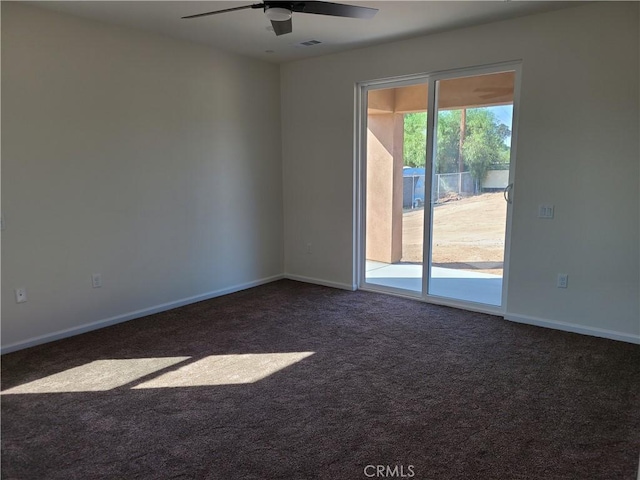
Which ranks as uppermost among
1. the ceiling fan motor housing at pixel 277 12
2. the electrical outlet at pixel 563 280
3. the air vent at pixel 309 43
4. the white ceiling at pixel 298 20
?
the air vent at pixel 309 43

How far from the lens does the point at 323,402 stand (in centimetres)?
271

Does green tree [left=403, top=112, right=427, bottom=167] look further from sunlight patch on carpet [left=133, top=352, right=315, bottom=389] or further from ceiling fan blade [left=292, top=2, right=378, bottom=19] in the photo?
sunlight patch on carpet [left=133, top=352, right=315, bottom=389]

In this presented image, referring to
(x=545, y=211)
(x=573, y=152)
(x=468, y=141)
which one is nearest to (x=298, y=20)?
(x=468, y=141)

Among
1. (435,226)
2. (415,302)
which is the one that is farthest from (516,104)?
(415,302)

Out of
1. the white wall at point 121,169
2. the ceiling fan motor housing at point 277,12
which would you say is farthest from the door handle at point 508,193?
the white wall at point 121,169

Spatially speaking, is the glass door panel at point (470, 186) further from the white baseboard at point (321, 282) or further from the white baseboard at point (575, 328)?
the white baseboard at point (321, 282)

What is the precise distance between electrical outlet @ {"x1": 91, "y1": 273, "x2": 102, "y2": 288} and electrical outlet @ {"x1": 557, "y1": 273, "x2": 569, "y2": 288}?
410cm

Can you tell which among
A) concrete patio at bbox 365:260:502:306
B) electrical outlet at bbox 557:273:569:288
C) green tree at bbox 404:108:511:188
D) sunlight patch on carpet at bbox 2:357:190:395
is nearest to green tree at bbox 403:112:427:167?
green tree at bbox 404:108:511:188

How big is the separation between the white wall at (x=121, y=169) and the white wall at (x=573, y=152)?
1.99 meters

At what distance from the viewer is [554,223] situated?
382cm

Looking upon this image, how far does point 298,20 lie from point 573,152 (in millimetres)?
2581

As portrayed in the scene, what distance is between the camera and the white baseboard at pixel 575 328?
141 inches

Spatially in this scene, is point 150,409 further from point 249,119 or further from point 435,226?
point 249,119

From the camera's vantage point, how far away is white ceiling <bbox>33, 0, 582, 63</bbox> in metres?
3.42
